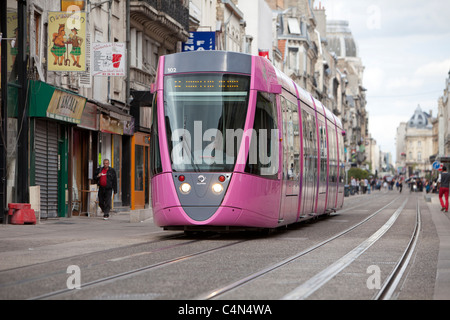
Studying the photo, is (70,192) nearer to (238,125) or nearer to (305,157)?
(305,157)

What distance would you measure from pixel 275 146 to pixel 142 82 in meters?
19.8

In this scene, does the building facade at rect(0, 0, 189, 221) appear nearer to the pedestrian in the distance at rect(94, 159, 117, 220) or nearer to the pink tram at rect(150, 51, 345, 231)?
the pedestrian in the distance at rect(94, 159, 117, 220)

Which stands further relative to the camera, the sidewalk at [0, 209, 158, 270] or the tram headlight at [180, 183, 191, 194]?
the tram headlight at [180, 183, 191, 194]

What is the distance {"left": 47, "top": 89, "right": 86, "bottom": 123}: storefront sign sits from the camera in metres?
24.8

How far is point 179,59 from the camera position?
16.9m

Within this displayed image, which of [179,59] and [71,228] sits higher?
[179,59]

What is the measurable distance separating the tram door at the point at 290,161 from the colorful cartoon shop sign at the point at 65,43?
714cm

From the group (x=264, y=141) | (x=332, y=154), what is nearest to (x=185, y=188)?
(x=264, y=141)

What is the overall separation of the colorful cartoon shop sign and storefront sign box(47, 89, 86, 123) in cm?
76

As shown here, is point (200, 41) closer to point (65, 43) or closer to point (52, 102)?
point (65, 43)

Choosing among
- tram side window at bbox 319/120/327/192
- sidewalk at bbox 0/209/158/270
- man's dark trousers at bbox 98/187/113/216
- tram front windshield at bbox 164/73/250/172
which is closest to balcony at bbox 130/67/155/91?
man's dark trousers at bbox 98/187/113/216
